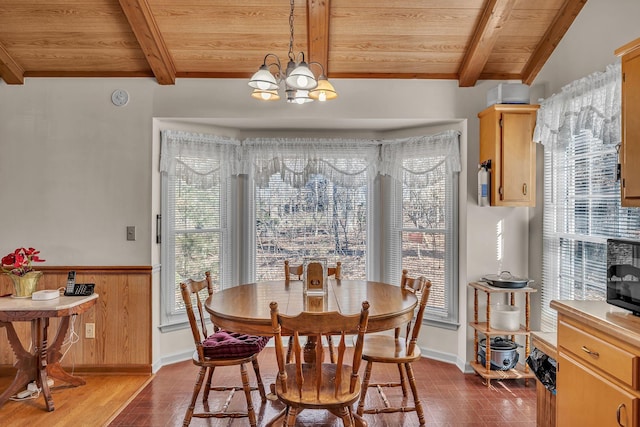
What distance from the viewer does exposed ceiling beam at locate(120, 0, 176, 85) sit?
2.81m

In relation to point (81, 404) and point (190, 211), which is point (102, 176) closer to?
point (190, 211)

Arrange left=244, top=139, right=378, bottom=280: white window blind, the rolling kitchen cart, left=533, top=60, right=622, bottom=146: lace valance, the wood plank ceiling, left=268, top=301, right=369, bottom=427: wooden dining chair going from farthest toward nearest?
left=244, top=139, right=378, bottom=280: white window blind → the rolling kitchen cart → the wood plank ceiling → left=533, top=60, right=622, bottom=146: lace valance → left=268, top=301, right=369, bottom=427: wooden dining chair

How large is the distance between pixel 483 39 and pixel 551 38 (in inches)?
21.0

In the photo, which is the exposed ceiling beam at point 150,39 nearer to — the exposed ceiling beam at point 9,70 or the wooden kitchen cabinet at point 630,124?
the exposed ceiling beam at point 9,70

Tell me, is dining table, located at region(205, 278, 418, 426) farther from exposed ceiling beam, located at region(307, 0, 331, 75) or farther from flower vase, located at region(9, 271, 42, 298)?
exposed ceiling beam, located at region(307, 0, 331, 75)

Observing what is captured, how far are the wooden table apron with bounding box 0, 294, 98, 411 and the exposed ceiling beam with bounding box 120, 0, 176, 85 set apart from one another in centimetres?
185

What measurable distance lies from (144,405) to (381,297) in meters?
1.80

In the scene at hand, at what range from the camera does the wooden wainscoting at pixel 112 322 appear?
343 cm

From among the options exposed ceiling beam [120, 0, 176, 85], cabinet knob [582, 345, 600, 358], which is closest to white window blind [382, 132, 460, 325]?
cabinet knob [582, 345, 600, 358]

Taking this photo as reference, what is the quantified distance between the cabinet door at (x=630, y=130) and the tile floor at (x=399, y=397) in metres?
1.61

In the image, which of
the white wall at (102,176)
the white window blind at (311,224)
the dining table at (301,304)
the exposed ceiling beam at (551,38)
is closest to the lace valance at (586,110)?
the exposed ceiling beam at (551,38)

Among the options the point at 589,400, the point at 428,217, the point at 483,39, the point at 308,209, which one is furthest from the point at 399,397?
the point at 483,39

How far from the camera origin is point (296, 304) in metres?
2.46

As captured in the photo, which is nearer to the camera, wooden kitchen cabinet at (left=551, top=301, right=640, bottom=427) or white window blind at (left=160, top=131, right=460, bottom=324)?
wooden kitchen cabinet at (left=551, top=301, right=640, bottom=427)
